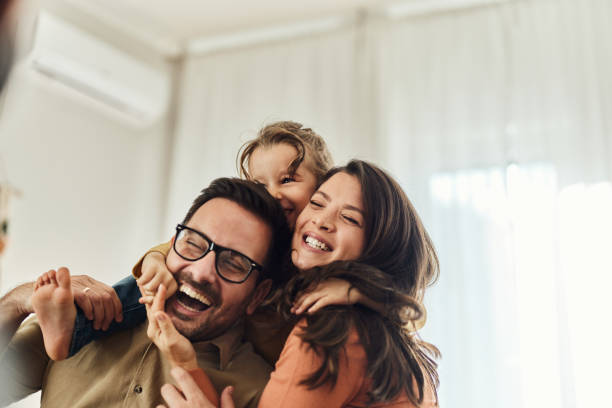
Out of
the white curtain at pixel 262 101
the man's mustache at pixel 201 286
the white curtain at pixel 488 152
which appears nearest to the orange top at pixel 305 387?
the man's mustache at pixel 201 286

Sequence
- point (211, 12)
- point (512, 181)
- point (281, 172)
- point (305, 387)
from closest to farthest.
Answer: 1. point (305, 387)
2. point (281, 172)
3. point (512, 181)
4. point (211, 12)

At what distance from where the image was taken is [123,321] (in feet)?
2.47

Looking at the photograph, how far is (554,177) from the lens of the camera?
2143 mm

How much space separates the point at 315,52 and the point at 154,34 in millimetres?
749

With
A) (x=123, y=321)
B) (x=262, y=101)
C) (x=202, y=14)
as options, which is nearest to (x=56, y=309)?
(x=123, y=321)

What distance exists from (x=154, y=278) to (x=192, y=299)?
5cm

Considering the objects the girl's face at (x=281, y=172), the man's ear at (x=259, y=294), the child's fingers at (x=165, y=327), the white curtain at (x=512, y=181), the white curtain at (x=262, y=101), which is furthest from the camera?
the white curtain at (x=262, y=101)

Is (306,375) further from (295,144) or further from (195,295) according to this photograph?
(295,144)

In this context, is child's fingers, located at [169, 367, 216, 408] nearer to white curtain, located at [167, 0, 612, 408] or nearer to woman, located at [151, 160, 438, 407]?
woman, located at [151, 160, 438, 407]

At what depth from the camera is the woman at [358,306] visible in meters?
0.65

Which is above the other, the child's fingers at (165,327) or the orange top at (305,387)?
the child's fingers at (165,327)

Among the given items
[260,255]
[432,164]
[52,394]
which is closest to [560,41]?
[432,164]

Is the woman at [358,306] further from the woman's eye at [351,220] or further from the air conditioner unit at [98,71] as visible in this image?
the air conditioner unit at [98,71]

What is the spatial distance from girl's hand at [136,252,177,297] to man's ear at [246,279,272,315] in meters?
0.10
